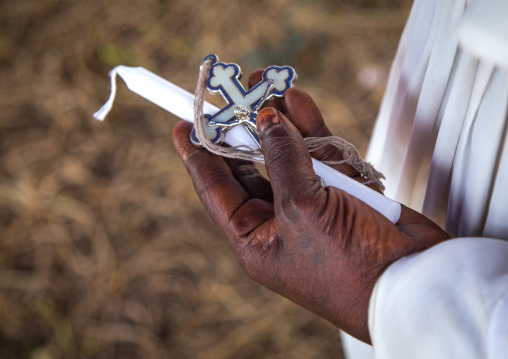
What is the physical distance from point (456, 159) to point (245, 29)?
1.39 metres

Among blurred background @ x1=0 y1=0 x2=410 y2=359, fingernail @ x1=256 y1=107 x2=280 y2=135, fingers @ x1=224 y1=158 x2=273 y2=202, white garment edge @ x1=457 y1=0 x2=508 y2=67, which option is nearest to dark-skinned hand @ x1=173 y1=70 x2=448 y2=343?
fingernail @ x1=256 y1=107 x2=280 y2=135

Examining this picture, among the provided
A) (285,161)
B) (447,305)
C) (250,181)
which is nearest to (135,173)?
(250,181)

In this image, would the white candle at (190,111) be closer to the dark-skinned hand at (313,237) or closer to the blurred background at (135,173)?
the dark-skinned hand at (313,237)

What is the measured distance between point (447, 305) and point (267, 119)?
381mm

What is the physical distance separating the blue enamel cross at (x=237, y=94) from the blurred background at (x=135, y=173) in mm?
865

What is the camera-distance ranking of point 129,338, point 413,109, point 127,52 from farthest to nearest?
point 127,52 < point 129,338 < point 413,109

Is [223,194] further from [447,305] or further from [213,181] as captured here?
[447,305]

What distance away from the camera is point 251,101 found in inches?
35.9

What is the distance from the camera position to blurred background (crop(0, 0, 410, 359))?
1608mm

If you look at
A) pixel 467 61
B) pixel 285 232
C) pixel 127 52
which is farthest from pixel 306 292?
pixel 127 52

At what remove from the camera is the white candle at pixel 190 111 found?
0.78m

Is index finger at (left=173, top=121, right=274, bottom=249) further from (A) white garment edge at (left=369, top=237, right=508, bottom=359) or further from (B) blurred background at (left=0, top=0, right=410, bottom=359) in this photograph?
(B) blurred background at (left=0, top=0, right=410, bottom=359)

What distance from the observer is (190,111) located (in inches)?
35.2

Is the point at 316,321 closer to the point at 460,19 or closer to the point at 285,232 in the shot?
the point at 285,232
